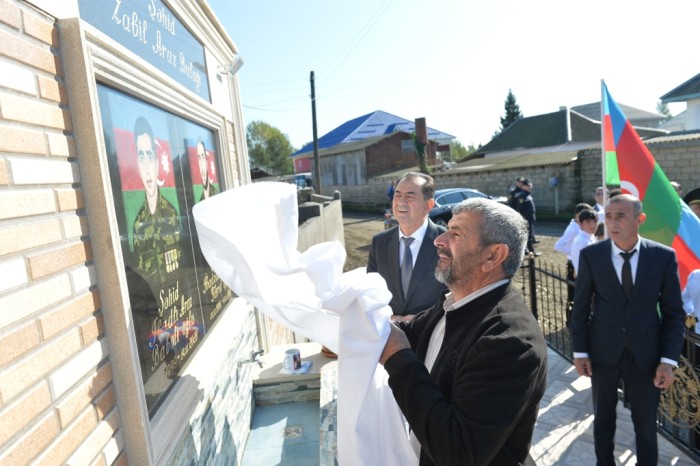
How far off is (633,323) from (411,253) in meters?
1.58

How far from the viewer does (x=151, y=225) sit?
2.17 metres

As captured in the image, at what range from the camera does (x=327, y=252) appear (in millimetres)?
1869

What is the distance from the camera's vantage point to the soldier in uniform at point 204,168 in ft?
10.5

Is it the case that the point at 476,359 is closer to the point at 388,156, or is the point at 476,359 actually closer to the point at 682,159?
the point at 682,159

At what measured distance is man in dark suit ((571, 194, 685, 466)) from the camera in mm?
2895

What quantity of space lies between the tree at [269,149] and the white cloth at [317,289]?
6650 centimetres

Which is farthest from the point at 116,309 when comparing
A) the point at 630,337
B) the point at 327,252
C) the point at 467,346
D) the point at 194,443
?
the point at 630,337

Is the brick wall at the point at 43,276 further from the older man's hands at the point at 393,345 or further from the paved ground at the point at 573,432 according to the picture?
the paved ground at the point at 573,432

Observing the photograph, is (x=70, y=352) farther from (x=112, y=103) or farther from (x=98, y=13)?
(x=98, y=13)

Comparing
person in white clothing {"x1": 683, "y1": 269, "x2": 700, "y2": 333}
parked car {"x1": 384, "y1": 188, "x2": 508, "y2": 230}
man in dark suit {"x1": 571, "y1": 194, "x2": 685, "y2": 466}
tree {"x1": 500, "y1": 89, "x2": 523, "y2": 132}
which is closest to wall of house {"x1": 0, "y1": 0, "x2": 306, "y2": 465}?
man in dark suit {"x1": 571, "y1": 194, "x2": 685, "y2": 466}

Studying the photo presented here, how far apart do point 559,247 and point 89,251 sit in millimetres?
5948

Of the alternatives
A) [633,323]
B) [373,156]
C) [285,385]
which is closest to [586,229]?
[633,323]

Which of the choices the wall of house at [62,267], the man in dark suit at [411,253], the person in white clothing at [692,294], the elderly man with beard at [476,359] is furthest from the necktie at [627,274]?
the wall of house at [62,267]

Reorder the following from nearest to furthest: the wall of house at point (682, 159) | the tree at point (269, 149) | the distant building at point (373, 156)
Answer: the wall of house at point (682, 159) → the distant building at point (373, 156) → the tree at point (269, 149)
